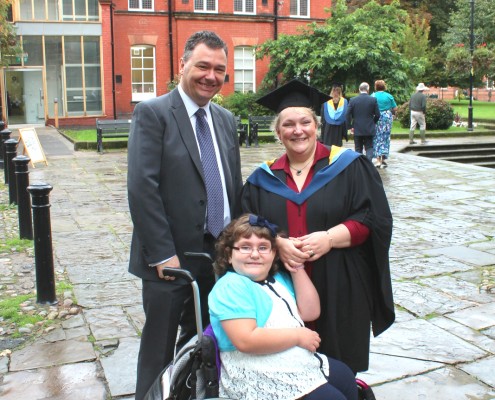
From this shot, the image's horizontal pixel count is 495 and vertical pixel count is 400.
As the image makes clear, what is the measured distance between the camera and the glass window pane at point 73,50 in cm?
2617

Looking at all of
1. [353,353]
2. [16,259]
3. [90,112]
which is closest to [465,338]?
[353,353]

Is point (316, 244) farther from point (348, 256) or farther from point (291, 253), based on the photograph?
point (348, 256)

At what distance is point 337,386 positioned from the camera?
105 inches

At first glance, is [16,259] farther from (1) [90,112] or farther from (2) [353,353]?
(1) [90,112]

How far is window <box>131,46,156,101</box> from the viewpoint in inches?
1089

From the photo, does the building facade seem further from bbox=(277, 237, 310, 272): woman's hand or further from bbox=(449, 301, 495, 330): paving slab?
bbox=(277, 237, 310, 272): woman's hand

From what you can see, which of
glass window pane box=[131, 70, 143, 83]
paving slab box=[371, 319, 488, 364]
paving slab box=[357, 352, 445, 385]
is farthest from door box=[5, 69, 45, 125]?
paving slab box=[357, 352, 445, 385]

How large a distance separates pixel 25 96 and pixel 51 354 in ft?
79.4

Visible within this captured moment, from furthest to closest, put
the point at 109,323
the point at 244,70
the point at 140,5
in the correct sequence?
the point at 244,70 < the point at 140,5 < the point at 109,323

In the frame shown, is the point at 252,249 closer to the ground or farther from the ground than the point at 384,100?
closer to the ground

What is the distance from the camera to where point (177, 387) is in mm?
2521

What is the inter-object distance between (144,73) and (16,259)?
2199 cm

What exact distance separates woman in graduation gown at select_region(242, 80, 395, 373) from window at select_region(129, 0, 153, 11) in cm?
2613

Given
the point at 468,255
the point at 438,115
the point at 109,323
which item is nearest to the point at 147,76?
the point at 438,115
